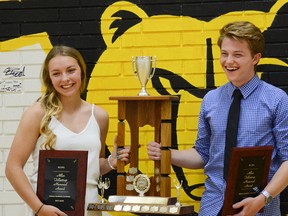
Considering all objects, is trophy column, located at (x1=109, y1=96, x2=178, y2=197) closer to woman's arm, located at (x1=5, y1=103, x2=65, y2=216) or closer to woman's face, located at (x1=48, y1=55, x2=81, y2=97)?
woman's face, located at (x1=48, y1=55, x2=81, y2=97)

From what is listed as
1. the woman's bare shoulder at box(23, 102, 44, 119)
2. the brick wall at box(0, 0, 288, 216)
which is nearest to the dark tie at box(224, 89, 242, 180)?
the brick wall at box(0, 0, 288, 216)

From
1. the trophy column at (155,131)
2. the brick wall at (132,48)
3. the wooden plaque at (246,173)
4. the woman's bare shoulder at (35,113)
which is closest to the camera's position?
the wooden plaque at (246,173)

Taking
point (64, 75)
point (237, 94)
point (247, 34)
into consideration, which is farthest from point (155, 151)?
point (247, 34)

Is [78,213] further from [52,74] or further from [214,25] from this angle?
[214,25]

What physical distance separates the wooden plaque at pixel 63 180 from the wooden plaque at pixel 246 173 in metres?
0.73

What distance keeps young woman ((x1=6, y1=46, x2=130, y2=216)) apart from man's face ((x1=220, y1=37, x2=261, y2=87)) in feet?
2.35

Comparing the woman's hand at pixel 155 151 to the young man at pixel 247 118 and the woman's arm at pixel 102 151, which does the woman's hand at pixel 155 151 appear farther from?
the woman's arm at pixel 102 151

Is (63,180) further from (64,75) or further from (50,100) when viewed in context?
(64,75)

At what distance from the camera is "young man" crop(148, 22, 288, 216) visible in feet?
11.8

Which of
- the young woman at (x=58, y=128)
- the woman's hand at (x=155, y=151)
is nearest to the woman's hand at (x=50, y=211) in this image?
the young woman at (x=58, y=128)

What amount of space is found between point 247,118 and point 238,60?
0.30 m

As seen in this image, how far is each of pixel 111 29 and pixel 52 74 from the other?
0.82 meters

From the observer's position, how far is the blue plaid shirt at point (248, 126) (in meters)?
3.61

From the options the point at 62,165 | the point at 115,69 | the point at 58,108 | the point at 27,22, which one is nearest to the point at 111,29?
the point at 115,69
